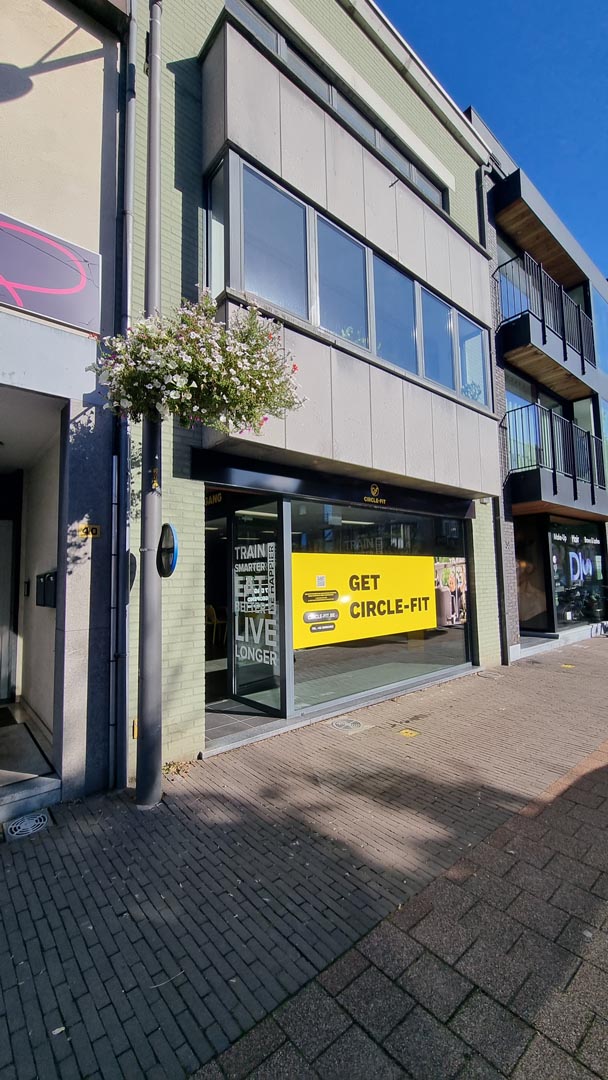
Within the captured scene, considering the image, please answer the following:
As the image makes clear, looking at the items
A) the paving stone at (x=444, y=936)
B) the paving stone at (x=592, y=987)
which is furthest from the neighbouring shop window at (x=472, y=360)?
the paving stone at (x=592, y=987)

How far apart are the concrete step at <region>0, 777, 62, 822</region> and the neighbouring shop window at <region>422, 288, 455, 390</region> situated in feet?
23.6

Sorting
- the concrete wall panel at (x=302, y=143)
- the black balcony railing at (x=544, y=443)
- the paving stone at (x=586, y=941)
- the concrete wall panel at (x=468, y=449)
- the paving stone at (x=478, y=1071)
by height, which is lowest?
the paving stone at (x=478, y=1071)

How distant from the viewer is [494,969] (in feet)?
7.79

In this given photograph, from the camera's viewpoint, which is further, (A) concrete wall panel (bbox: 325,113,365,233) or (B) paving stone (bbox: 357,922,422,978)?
(A) concrete wall panel (bbox: 325,113,365,233)

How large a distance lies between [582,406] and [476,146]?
25.0 feet

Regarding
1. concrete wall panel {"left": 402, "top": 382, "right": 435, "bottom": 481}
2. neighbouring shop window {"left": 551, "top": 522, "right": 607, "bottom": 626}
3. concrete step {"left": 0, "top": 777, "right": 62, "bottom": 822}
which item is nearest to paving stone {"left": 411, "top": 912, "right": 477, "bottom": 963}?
concrete step {"left": 0, "top": 777, "right": 62, "bottom": 822}

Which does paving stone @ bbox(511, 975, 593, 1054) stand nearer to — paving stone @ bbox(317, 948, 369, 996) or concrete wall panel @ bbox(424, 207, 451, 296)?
paving stone @ bbox(317, 948, 369, 996)

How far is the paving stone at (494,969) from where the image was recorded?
7.43ft

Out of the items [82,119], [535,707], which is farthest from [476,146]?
[535,707]

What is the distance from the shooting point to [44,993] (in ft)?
7.64

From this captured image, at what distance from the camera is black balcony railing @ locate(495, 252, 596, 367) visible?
37.2 feet

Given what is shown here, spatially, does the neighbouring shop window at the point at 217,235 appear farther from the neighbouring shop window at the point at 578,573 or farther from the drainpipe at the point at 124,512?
the neighbouring shop window at the point at 578,573

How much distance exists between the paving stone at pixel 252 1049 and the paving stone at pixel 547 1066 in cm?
94

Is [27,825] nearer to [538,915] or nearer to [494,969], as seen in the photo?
[494,969]
